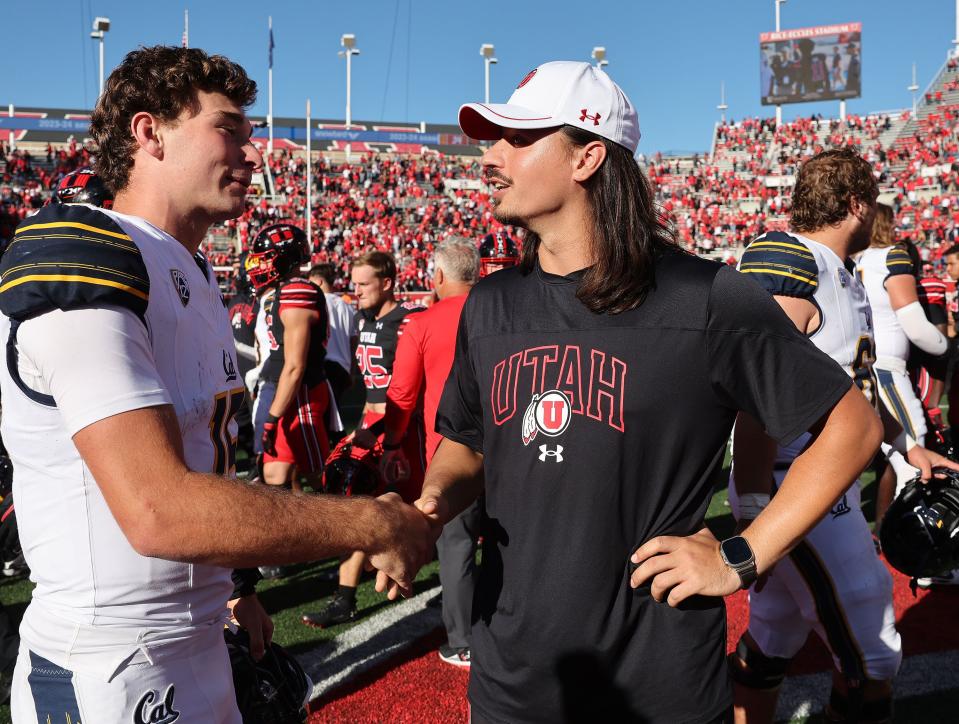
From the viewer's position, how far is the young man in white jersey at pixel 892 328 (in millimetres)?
5297

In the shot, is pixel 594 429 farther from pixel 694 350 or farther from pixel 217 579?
pixel 217 579

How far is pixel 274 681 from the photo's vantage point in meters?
→ 2.39

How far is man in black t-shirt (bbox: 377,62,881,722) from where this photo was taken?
6.01ft

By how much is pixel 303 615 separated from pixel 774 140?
48770 mm

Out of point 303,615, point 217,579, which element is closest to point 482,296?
point 217,579

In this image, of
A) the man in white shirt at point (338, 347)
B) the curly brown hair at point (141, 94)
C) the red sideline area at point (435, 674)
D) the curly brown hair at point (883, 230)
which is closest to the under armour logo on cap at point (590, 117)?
the curly brown hair at point (141, 94)

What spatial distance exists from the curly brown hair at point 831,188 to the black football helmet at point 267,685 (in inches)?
102

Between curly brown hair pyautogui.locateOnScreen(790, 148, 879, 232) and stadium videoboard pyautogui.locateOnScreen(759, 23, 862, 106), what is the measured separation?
165ft

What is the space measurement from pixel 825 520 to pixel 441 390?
83.3 inches

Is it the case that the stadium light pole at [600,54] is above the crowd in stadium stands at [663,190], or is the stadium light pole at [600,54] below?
above

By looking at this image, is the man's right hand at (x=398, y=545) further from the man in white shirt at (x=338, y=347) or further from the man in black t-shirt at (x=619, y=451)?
the man in white shirt at (x=338, y=347)

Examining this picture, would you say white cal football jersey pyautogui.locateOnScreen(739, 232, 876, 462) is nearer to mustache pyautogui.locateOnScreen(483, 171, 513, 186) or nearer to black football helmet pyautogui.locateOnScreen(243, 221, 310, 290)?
mustache pyautogui.locateOnScreen(483, 171, 513, 186)

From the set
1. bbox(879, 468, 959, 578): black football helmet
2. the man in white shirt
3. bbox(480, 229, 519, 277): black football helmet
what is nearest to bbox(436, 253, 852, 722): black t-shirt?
bbox(879, 468, 959, 578): black football helmet

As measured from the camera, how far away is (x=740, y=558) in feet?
5.84
